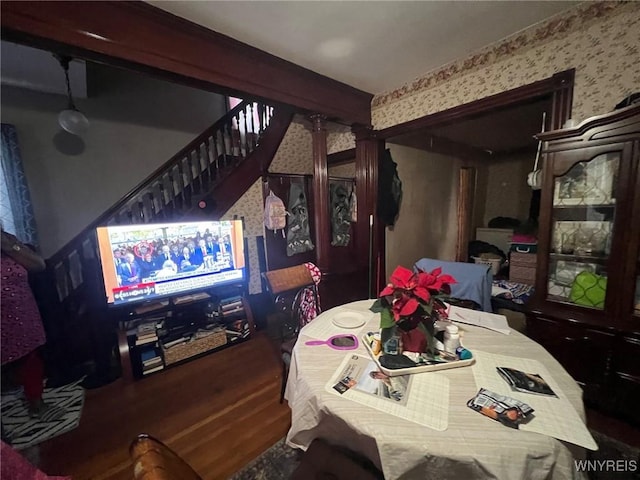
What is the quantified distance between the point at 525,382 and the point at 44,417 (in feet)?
8.90

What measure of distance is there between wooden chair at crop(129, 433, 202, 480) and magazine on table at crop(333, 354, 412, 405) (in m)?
0.49

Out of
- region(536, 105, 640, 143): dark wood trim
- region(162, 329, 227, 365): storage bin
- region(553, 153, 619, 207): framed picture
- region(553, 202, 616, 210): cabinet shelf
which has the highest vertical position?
region(536, 105, 640, 143): dark wood trim

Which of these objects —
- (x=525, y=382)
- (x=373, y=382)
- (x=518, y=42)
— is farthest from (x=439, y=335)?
(x=518, y=42)

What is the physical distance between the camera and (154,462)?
1.64 feet

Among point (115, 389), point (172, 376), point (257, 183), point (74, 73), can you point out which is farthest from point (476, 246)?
point (74, 73)

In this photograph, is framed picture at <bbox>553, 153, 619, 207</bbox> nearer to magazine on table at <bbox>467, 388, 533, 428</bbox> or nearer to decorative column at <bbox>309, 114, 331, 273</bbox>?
magazine on table at <bbox>467, 388, 533, 428</bbox>

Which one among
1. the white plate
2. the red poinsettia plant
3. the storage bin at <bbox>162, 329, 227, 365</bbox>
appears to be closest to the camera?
the red poinsettia plant

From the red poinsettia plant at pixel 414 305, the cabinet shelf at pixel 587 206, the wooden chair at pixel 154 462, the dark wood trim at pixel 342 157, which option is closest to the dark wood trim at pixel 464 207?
the dark wood trim at pixel 342 157

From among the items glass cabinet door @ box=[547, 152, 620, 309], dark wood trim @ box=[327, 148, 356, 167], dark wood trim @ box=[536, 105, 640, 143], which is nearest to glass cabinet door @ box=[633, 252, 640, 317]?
glass cabinet door @ box=[547, 152, 620, 309]

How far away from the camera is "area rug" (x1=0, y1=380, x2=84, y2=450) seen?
5.05ft

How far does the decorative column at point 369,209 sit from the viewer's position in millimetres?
2607

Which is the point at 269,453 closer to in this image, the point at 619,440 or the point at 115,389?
the point at 115,389

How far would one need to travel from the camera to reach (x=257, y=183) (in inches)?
110

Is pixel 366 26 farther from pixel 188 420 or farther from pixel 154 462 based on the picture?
Result: pixel 188 420
